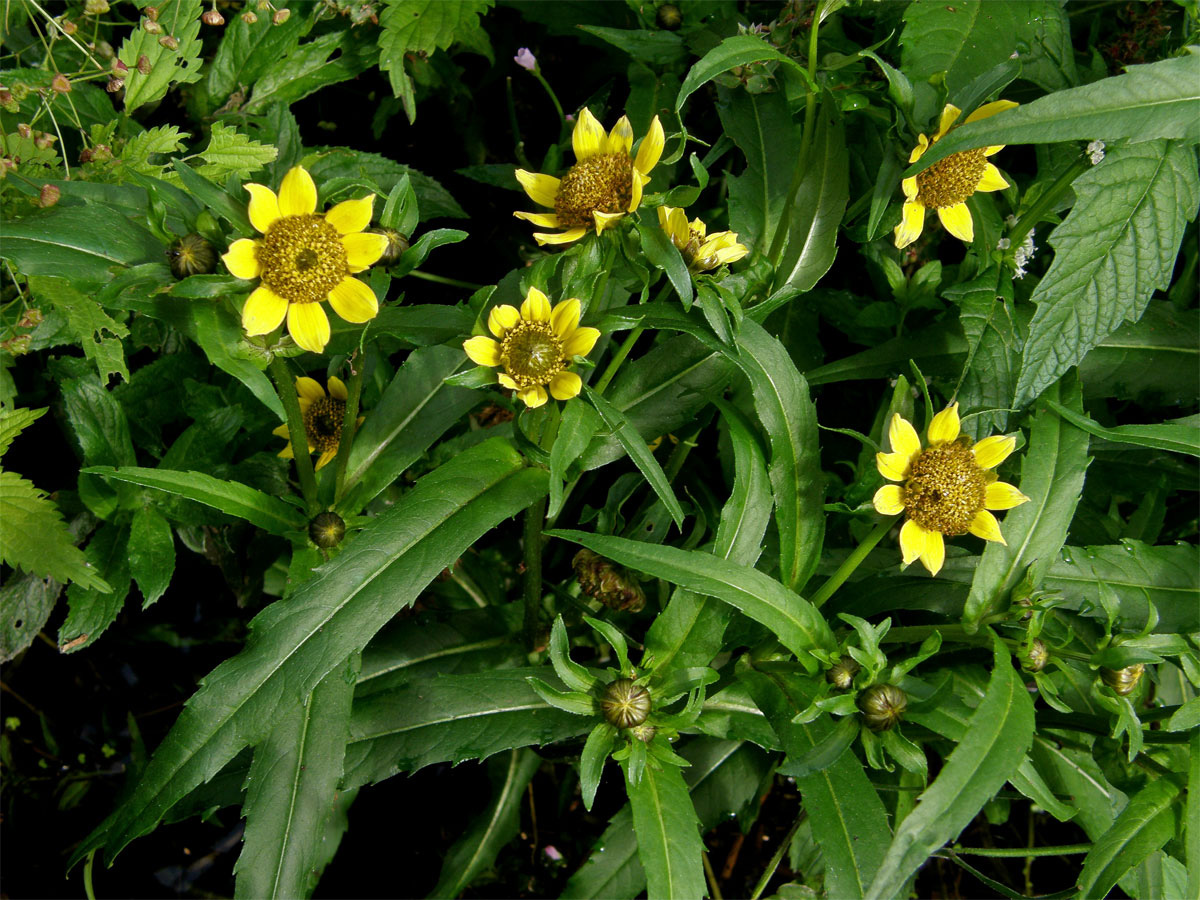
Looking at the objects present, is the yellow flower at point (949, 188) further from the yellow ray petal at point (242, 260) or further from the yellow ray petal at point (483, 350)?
the yellow ray petal at point (242, 260)

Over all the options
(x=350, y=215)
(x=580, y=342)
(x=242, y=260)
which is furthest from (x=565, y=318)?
(x=242, y=260)

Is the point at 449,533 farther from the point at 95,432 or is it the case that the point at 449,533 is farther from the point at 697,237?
the point at 95,432

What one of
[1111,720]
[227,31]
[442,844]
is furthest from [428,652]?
[227,31]

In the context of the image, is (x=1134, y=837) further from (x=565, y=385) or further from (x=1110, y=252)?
(x=565, y=385)

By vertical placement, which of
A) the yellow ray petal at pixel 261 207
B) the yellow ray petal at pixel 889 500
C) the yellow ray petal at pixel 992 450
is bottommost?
the yellow ray petal at pixel 889 500

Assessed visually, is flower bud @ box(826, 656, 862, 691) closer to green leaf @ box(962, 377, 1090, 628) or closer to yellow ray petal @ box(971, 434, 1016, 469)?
green leaf @ box(962, 377, 1090, 628)

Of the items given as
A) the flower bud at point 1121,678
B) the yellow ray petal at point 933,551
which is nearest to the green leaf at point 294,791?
the yellow ray petal at point 933,551
